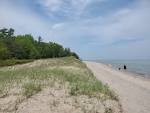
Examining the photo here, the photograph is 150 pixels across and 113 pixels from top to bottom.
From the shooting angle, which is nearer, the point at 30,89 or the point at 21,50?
the point at 30,89

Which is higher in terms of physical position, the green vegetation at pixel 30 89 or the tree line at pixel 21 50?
the tree line at pixel 21 50

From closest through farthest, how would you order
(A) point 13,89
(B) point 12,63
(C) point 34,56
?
(A) point 13,89
(B) point 12,63
(C) point 34,56

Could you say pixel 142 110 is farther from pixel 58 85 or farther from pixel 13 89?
pixel 13 89

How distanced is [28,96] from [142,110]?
6.29m

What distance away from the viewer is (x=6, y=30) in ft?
449

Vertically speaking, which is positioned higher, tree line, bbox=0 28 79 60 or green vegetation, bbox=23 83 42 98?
tree line, bbox=0 28 79 60

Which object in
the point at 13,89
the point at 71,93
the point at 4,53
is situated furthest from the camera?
the point at 4,53

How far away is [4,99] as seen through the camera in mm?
16719

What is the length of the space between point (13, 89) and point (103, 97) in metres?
5.82

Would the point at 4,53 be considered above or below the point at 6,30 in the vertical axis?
below

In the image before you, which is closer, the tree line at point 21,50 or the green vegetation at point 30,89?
the green vegetation at point 30,89

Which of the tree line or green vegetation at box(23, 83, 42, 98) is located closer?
green vegetation at box(23, 83, 42, 98)

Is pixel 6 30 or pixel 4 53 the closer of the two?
pixel 4 53

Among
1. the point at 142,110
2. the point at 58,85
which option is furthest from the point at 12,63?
the point at 142,110
